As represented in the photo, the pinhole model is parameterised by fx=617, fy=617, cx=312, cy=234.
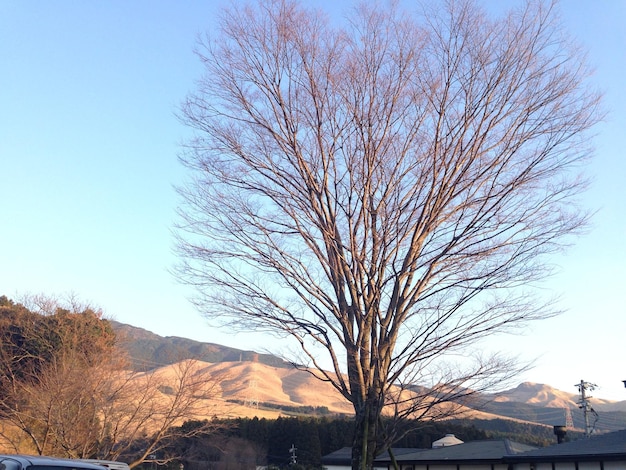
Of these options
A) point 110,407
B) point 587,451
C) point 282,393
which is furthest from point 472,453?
point 282,393

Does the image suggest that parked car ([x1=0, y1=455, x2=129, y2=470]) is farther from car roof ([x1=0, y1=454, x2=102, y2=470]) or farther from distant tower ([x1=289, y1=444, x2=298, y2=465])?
distant tower ([x1=289, y1=444, x2=298, y2=465])

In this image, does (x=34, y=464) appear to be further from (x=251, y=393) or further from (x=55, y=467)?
(x=251, y=393)

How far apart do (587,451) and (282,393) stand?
92.5 metres

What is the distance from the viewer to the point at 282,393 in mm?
104938

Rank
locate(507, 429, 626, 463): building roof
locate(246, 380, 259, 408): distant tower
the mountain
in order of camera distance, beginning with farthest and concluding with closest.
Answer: locate(246, 380, 259, 408): distant tower < locate(507, 429, 626, 463): building roof < the mountain

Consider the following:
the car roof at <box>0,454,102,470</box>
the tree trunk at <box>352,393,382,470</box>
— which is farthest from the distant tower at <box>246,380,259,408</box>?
the car roof at <box>0,454,102,470</box>

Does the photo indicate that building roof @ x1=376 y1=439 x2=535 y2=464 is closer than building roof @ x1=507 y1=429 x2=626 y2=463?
No

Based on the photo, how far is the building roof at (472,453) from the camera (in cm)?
2056

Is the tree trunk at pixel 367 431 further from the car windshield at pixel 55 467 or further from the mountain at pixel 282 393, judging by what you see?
the car windshield at pixel 55 467

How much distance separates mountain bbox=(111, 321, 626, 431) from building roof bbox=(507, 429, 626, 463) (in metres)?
1.53

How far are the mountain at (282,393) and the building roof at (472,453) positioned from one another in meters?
1.33

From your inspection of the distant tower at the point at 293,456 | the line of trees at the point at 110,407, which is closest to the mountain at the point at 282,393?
the line of trees at the point at 110,407

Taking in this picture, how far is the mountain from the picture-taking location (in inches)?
385

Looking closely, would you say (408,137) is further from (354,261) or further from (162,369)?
(162,369)
